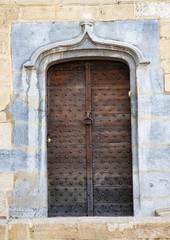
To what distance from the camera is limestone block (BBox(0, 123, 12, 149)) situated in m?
4.94

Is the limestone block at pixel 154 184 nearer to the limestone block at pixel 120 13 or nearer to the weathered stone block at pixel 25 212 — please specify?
the weathered stone block at pixel 25 212

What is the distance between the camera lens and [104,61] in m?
5.28

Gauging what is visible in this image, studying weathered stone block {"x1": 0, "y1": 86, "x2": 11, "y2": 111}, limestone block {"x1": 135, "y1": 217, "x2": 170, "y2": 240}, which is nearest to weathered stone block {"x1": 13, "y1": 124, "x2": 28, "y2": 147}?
weathered stone block {"x1": 0, "y1": 86, "x2": 11, "y2": 111}

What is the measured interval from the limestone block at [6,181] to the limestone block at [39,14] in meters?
2.20

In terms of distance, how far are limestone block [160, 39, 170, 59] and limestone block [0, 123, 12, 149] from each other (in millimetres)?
2315

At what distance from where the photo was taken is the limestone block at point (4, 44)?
5066mm

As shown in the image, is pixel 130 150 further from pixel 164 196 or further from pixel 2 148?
pixel 2 148

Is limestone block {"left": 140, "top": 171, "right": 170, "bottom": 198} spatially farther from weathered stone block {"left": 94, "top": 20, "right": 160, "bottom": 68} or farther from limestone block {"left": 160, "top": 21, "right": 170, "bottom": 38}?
limestone block {"left": 160, "top": 21, "right": 170, "bottom": 38}

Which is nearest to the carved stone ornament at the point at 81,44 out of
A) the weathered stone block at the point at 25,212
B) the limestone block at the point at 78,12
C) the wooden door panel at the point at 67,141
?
the limestone block at the point at 78,12

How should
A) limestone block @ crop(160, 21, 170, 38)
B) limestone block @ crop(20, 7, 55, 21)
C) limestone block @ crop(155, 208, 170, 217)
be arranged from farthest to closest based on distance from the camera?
limestone block @ crop(20, 7, 55, 21) → limestone block @ crop(160, 21, 170, 38) → limestone block @ crop(155, 208, 170, 217)

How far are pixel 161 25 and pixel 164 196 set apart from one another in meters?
2.33

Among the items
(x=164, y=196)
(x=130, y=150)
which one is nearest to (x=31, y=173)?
(x=130, y=150)

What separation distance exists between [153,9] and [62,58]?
4.72ft

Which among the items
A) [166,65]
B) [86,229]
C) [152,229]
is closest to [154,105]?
[166,65]
